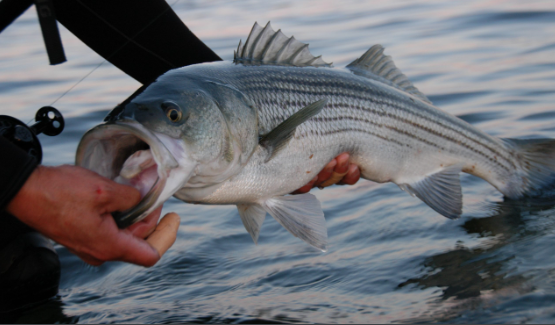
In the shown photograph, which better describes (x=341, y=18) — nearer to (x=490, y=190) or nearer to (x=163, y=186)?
(x=490, y=190)

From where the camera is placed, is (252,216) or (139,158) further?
(252,216)

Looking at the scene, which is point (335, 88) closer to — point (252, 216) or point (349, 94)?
point (349, 94)

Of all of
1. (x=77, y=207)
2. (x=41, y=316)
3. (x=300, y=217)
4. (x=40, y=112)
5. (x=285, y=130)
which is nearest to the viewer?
(x=77, y=207)

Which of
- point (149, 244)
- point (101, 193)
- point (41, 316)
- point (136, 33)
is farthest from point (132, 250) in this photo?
point (136, 33)

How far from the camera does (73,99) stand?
25.6ft

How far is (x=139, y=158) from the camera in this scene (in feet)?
6.94

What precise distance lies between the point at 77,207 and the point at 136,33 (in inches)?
81.4

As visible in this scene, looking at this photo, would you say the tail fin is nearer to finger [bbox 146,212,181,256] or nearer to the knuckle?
finger [bbox 146,212,181,256]

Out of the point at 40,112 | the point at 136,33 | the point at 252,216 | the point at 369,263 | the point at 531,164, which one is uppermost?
the point at 136,33

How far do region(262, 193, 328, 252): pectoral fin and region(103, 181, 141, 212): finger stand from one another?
813 millimetres

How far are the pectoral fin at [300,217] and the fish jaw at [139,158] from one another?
0.62m

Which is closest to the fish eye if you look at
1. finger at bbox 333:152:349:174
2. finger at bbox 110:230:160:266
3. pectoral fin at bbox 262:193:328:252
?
finger at bbox 110:230:160:266

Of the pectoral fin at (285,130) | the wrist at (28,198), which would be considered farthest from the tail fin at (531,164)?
the wrist at (28,198)

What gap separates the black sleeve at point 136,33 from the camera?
3764mm
